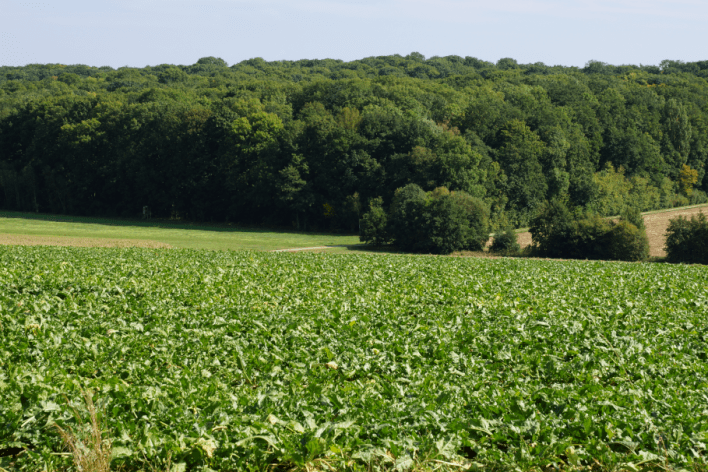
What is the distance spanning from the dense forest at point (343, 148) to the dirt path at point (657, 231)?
4610mm

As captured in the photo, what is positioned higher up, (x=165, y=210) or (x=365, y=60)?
(x=365, y=60)

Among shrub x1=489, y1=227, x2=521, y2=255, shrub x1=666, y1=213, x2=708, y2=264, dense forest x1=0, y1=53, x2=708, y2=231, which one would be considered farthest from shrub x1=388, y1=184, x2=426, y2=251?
shrub x1=666, y1=213, x2=708, y2=264

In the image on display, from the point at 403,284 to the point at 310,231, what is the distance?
5841 cm

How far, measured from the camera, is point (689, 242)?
51.5 metres

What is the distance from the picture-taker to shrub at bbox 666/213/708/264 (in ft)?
167

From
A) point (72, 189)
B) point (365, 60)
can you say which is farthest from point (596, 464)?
point (365, 60)

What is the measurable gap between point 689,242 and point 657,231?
59.3 feet

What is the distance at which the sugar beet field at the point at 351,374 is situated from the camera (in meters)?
5.80

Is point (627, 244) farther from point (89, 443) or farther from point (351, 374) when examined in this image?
point (89, 443)

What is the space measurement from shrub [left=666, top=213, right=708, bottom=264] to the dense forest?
1376 cm

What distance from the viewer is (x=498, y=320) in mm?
A: 11750

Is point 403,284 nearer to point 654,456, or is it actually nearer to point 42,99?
point 654,456

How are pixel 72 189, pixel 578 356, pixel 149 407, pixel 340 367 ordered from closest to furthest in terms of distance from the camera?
pixel 149 407 → pixel 340 367 → pixel 578 356 → pixel 72 189

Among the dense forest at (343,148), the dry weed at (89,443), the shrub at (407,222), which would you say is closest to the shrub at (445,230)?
the shrub at (407,222)
